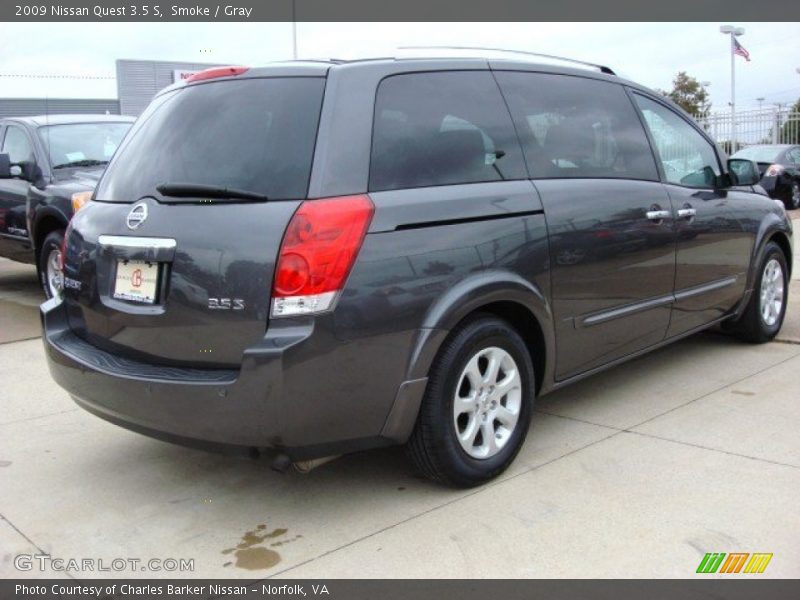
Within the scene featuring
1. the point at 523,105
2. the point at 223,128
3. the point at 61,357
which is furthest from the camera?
the point at 523,105

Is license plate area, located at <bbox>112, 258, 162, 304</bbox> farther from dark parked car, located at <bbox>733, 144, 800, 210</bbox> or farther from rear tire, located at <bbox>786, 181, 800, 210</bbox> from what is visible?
rear tire, located at <bbox>786, 181, 800, 210</bbox>

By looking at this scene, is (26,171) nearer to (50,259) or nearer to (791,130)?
(50,259)

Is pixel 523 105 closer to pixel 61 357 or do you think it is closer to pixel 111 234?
pixel 111 234

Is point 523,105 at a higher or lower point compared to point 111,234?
higher

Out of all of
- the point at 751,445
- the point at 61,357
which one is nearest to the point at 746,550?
the point at 751,445

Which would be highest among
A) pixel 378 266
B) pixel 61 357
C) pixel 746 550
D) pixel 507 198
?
pixel 507 198

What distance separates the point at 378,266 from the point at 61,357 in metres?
1.49

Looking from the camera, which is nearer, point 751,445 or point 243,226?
point 243,226

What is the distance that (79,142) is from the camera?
7992 mm

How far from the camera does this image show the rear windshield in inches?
122

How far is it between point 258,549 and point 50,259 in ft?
17.3

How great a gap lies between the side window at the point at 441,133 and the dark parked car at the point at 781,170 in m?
13.4

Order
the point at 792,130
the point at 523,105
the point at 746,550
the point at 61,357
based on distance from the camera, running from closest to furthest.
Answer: the point at 746,550, the point at 61,357, the point at 523,105, the point at 792,130

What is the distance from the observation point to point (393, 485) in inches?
141
